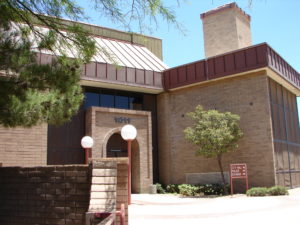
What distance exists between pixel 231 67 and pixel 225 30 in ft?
22.5

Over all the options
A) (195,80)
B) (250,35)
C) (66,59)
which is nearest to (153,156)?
(195,80)

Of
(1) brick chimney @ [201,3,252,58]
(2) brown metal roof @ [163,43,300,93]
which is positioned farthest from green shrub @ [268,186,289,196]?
(1) brick chimney @ [201,3,252,58]

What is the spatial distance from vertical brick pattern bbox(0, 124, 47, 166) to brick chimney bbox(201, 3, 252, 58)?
14.5 metres

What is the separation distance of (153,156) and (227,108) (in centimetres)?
602

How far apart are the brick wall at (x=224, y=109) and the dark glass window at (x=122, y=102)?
2.39 m

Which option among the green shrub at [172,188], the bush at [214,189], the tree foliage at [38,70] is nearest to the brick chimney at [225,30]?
the green shrub at [172,188]

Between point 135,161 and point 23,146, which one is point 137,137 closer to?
point 135,161

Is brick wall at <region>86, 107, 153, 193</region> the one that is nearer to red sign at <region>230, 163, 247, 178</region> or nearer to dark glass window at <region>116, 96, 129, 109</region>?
dark glass window at <region>116, 96, 129, 109</region>

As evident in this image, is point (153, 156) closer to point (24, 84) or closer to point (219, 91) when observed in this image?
point (219, 91)

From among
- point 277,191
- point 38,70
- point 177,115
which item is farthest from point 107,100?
point 38,70

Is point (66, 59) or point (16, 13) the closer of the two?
point (16, 13)

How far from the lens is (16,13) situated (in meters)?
7.05

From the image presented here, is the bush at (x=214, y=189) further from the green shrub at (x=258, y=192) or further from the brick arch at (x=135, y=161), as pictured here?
the brick arch at (x=135, y=161)

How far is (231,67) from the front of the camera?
20641 mm
